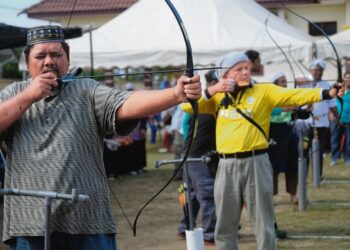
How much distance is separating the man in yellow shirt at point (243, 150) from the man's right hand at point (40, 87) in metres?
2.42

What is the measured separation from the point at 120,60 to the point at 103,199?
9349 millimetres

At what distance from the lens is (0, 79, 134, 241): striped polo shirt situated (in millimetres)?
2668

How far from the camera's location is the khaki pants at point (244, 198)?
194 inches

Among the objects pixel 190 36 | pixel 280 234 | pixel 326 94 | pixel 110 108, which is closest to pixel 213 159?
pixel 326 94

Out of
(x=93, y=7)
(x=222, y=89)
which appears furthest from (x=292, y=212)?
(x=93, y=7)

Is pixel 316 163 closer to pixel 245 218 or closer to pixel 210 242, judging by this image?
pixel 245 218

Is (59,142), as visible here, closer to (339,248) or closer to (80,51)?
(339,248)

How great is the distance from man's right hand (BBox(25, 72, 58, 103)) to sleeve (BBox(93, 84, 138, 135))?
23cm

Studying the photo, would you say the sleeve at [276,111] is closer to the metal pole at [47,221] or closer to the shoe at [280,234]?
the shoe at [280,234]

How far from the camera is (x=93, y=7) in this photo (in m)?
13.1

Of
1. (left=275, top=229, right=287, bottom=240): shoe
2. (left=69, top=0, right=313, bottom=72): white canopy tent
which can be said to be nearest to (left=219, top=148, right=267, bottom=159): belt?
(left=275, top=229, right=287, bottom=240): shoe

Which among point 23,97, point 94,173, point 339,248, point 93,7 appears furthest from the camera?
point 93,7

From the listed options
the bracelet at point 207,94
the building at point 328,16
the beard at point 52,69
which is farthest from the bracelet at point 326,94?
the building at point 328,16

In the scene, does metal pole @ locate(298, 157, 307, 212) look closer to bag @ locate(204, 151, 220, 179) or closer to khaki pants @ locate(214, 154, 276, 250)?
bag @ locate(204, 151, 220, 179)
